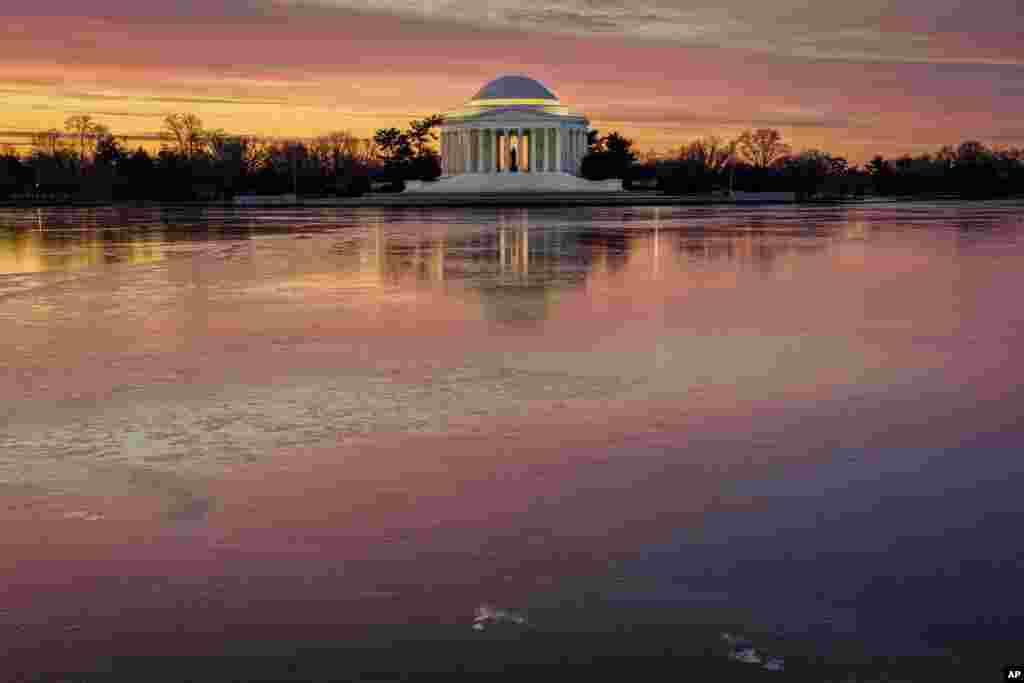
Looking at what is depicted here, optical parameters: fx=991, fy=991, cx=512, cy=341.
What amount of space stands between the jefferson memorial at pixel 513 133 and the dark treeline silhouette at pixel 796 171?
14.7 ft

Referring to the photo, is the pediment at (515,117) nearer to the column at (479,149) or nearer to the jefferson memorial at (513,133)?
the jefferson memorial at (513,133)

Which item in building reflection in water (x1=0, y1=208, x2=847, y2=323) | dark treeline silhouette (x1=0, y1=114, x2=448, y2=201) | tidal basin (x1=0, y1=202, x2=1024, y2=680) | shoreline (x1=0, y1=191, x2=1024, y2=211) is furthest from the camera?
dark treeline silhouette (x1=0, y1=114, x2=448, y2=201)

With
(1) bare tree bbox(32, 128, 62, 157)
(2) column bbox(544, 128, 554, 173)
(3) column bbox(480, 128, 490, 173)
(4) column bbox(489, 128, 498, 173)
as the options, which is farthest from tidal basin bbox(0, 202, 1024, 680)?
(1) bare tree bbox(32, 128, 62, 157)

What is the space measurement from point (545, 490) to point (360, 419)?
9.42 ft

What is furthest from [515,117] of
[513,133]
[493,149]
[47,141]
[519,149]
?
[47,141]

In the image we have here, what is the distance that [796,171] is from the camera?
127 metres

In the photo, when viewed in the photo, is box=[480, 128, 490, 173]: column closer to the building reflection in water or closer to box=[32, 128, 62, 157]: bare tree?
box=[32, 128, 62, 157]: bare tree

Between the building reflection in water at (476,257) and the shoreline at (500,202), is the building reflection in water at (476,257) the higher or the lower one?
the lower one

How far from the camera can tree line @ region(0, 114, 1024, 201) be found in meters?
122

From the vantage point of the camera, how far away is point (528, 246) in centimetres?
3341

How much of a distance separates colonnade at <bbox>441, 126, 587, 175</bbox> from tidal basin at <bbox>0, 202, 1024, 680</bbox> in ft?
391

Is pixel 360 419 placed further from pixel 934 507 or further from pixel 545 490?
pixel 934 507

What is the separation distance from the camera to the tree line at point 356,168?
4823 inches

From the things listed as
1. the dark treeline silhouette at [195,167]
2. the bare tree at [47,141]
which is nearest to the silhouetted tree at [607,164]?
the dark treeline silhouette at [195,167]
